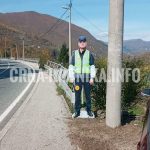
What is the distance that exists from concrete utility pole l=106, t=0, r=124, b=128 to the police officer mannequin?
104 centimetres

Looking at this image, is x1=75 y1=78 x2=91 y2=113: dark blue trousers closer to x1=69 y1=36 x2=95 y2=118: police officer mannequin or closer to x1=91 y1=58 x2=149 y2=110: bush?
x1=69 y1=36 x2=95 y2=118: police officer mannequin

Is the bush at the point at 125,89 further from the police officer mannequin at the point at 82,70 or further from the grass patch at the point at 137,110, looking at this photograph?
the police officer mannequin at the point at 82,70

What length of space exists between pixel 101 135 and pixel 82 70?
230cm


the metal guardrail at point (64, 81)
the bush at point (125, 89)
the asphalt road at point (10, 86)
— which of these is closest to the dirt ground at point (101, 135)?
the bush at point (125, 89)

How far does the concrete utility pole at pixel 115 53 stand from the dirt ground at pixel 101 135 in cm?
26

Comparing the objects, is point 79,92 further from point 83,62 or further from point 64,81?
point 64,81

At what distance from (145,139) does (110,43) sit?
5514 millimetres

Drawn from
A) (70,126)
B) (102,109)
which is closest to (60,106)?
(102,109)

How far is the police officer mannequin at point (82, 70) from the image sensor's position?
1006 centimetres

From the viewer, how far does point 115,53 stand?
902cm

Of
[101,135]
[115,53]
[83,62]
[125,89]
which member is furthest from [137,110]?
[101,135]

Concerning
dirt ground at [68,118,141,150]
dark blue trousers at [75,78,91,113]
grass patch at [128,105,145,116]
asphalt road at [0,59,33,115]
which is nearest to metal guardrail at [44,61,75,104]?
dark blue trousers at [75,78,91,113]

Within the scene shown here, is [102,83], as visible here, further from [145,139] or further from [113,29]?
[145,139]

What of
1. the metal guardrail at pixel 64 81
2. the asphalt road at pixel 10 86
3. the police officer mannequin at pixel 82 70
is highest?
the police officer mannequin at pixel 82 70
